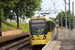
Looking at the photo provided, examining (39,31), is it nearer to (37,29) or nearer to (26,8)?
(37,29)

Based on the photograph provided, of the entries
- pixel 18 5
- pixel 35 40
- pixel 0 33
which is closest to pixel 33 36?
pixel 35 40

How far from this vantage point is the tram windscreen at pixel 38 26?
55.0ft

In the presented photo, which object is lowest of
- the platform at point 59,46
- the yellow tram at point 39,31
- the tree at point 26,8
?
the platform at point 59,46

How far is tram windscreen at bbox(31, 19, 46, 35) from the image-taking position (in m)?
16.8

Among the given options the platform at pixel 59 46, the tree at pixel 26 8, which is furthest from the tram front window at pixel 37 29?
the tree at pixel 26 8

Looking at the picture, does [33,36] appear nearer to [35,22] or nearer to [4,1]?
[35,22]

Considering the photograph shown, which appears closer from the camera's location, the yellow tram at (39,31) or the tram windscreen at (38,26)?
the yellow tram at (39,31)

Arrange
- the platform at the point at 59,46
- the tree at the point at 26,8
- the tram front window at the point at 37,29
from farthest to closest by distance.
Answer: the tree at the point at 26,8
the tram front window at the point at 37,29
the platform at the point at 59,46

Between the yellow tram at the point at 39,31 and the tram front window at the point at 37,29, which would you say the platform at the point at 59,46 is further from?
the tram front window at the point at 37,29

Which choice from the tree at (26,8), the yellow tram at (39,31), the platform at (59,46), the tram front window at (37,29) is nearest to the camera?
the platform at (59,46)

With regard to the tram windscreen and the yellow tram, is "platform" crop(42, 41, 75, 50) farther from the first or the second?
the tram windscreen

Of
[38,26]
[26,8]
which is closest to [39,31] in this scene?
[38,26]

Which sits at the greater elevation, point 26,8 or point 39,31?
point 26,8

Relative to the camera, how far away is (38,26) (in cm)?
1675
